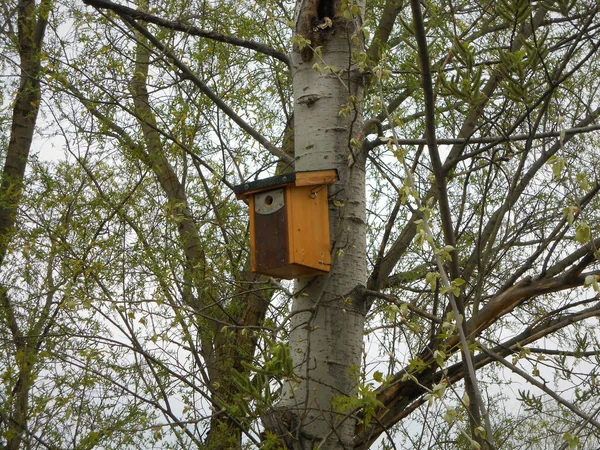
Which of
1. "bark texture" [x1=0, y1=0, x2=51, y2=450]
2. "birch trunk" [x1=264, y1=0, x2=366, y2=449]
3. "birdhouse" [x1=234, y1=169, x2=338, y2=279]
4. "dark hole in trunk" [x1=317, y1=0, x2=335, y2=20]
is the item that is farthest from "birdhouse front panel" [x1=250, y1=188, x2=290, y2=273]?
"bark texture" [x1=0, y1=0, x2=51, y2=450]

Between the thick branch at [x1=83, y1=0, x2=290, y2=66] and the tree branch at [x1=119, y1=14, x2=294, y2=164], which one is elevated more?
the thick branch at [x1=83, y1=0, x2=290, y2=66]

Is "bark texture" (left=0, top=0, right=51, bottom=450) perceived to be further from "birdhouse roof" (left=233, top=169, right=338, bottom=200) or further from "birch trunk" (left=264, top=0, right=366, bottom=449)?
"birch trunk" (left=264, top=0, right=366, bottom=449)

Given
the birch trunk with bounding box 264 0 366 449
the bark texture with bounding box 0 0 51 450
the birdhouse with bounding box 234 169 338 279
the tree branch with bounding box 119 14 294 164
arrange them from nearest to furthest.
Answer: the birch trunk with bounding box 264 0 366 449
the birdhouse with bounding box 234 169 338 279
the tree branch with bounding box 119 14 294 164
the bark texture with bounding box 0 0 51 450

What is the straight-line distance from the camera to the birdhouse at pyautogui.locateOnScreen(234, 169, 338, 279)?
275 centimetres

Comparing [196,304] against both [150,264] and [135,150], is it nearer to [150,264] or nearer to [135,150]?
[150,264]

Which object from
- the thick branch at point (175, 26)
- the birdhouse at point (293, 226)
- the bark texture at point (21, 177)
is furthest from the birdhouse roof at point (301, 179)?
the bark texture at point (21, 177)

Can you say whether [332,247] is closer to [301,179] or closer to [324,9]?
[301,179]

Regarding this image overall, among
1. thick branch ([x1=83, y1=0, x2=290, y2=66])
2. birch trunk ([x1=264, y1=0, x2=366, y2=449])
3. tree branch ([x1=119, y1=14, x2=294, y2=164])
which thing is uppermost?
thick branch ([x1=83, y1=0, x2=290, y2=66])

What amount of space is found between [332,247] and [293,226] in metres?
0.16

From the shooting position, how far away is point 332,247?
9.09ft

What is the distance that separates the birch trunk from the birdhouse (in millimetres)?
52

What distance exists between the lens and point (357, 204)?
2.84 meters

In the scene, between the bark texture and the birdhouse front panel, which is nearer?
the birdhouse front panel

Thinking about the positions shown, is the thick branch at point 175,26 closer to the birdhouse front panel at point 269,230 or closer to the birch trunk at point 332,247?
the birch trunk at point 332,247
